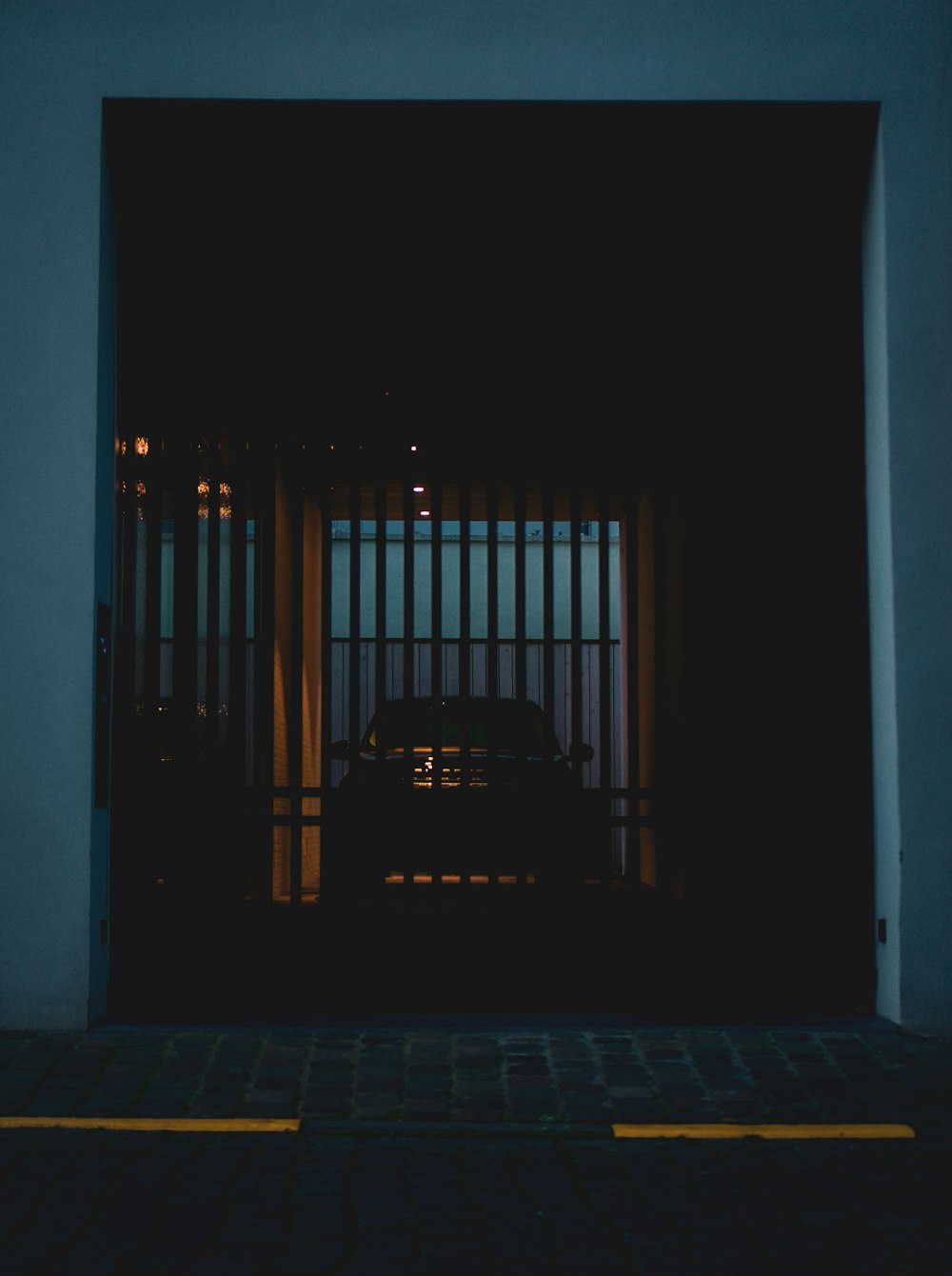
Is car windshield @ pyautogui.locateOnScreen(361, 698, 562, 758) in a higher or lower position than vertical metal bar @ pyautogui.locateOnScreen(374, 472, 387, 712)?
lower

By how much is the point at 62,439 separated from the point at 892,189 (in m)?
4.24

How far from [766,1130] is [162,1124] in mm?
2167

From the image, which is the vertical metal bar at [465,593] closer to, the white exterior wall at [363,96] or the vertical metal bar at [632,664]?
the vertical metal bar at [632,664]

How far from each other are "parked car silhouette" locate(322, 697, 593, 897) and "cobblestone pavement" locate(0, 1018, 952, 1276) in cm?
95

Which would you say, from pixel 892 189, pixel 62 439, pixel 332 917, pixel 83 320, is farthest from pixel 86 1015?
→ pixel 892 189

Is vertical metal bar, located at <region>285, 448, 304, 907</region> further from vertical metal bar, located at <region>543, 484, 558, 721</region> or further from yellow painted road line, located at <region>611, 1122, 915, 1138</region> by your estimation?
yellow painted road line, located at <region>611, 1122, 915, 1138</region>

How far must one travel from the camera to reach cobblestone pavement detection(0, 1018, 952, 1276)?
11.5 ft

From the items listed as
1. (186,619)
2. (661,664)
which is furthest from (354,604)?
(661,664)

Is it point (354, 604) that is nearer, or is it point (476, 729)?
point (354, 604)

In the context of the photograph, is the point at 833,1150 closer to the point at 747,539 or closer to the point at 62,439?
the point at 747,539

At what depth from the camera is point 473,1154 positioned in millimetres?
4344

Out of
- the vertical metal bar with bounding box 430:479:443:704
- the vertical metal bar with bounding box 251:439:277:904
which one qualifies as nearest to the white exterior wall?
the vertical metal bar with bounding box 251:439:277:904

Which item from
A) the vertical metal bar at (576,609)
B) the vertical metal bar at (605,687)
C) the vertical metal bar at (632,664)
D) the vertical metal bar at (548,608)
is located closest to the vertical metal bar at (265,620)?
the vertical metal bar at (548,608)

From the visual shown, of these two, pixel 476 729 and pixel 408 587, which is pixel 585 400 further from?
pixel 476 729
